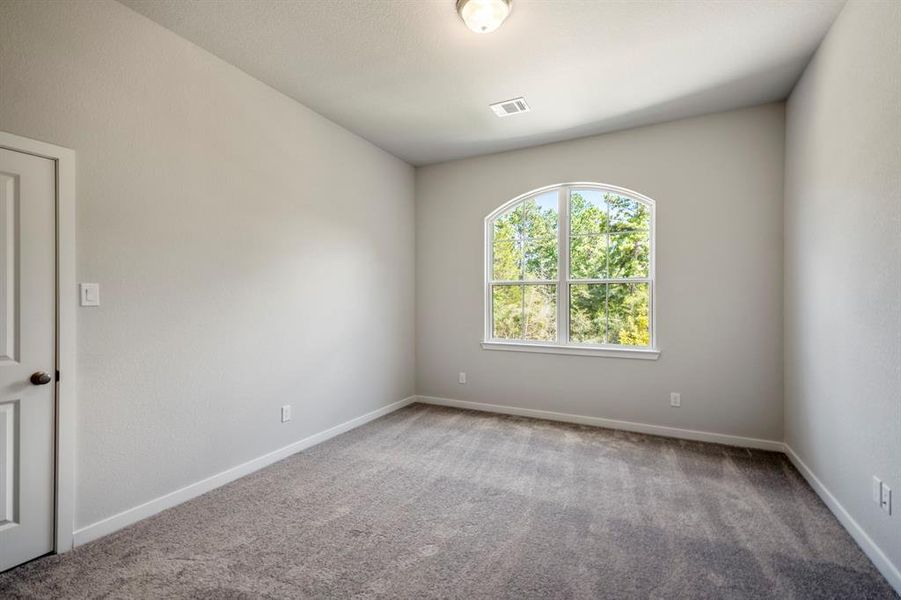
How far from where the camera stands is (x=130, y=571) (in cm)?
189

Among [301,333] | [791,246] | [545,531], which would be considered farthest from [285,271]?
[791,246]

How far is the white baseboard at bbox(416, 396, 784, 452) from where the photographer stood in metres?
3.45

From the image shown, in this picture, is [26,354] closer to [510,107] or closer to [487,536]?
[487,536]

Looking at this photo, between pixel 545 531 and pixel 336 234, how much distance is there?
2.94m

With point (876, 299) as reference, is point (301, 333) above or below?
below

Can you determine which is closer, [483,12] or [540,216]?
[483,12]

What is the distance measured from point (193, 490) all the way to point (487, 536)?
190cm

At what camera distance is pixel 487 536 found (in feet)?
7.19

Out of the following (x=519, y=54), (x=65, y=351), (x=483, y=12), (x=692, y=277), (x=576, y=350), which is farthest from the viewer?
(x=576, y=350)

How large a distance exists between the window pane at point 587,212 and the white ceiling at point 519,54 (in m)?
0.73

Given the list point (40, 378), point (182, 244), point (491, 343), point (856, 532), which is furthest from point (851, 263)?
point (40, 378)

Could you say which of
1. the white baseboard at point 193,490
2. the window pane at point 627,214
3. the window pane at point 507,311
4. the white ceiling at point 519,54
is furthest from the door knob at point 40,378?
the window pane at point 627,214

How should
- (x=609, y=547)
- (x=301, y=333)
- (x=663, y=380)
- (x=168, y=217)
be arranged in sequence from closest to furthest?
(x=609, y=547) < (x=168, y=217) < (x=301, y=333) < (x=663, y=380)

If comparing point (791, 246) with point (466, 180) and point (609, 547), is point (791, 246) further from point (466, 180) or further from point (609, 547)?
point (466, 180)
